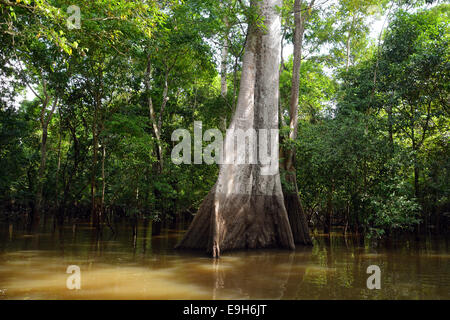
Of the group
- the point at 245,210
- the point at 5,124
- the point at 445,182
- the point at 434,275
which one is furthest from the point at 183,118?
the point at 434,275

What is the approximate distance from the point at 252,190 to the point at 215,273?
3.12m

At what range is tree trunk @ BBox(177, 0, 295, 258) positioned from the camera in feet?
23.5

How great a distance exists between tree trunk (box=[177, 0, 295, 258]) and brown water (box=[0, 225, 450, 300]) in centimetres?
48

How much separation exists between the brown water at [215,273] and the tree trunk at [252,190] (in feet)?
1.58

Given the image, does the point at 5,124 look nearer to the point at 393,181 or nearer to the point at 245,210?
the point at 245,210

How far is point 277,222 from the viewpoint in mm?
7770

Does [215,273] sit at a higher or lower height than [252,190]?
lower

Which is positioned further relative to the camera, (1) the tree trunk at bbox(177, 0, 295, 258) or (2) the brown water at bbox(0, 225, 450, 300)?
(1) the tree trunk at bbox(177, 0, 295, 258)

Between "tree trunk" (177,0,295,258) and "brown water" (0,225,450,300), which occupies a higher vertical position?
"tree trunk" (177,0,295,258)

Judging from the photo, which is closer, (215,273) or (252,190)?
(215,273)

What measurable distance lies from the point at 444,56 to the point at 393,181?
164 inches

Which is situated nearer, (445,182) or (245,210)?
(245,210)

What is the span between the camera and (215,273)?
5004mm

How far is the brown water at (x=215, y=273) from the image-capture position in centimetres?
389
